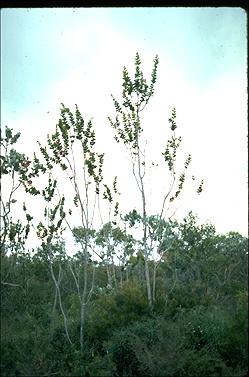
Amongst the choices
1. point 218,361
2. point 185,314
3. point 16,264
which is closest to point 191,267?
point 16,264

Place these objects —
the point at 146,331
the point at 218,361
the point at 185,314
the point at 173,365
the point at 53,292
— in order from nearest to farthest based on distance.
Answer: the point at 173,365, the point at 218,361, the point at 146,331, the point at 185,314, the point at 53,292

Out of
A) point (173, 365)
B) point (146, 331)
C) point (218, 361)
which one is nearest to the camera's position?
point (173, 365)

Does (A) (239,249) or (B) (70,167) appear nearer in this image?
(B) (70,167)

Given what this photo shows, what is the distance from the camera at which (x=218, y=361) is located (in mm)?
8758

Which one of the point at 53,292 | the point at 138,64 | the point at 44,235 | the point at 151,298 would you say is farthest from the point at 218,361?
the point at 53,292

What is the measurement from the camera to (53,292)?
739 inches

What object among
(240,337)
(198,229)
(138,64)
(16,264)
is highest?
(138,64)

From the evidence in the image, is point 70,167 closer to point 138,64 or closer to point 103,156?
point 103,156

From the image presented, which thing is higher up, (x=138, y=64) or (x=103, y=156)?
(x=138, y=64)

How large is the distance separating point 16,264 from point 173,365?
938cm

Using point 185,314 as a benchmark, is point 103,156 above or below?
above

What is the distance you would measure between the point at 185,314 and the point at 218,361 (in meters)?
2.61

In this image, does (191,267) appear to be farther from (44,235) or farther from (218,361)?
(218,361)

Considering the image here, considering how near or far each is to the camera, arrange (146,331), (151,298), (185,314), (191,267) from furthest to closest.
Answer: (191,267)
(151,298)
(185,314)
(146,331)
